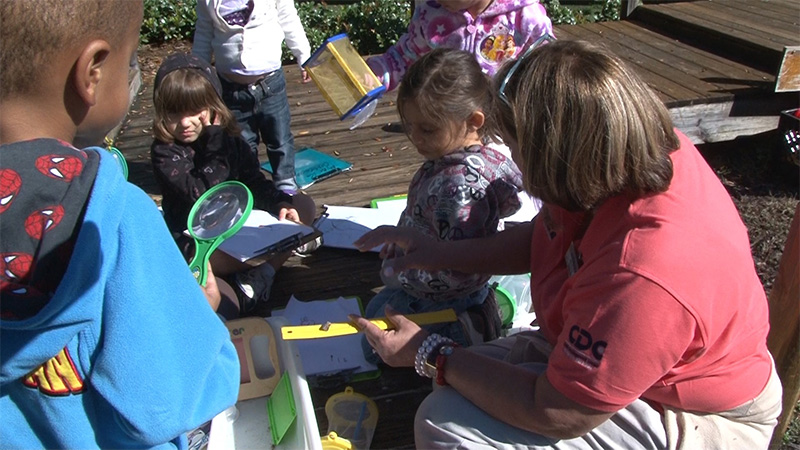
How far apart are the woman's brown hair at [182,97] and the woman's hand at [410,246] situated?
93 centimetres

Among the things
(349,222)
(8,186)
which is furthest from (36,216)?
(349,222)

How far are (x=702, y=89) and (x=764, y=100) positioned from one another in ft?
1.29

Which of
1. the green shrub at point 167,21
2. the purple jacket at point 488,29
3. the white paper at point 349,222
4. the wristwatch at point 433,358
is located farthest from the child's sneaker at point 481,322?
the green shrub at point 167,21

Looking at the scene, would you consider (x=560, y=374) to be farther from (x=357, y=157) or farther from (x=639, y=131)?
(x=357, y=157)

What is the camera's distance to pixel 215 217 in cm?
250

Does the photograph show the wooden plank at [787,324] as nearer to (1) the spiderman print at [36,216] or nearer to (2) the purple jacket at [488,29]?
(2) the purple jacket at [488,29]

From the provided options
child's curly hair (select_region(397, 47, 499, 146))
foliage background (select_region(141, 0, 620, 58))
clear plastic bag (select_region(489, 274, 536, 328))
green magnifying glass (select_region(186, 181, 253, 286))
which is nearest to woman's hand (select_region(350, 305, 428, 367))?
green magnifying glass (select_region(186, 181, 253, 286))

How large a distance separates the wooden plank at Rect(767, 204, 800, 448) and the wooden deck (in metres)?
1.14

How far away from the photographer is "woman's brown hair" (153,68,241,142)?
2.70 m

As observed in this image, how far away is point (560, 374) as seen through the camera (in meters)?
1.53

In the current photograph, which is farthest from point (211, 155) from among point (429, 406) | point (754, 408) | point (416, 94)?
point (754, 408)

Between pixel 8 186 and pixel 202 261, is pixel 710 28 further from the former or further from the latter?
pixel 8 186

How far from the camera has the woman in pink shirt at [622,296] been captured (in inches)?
56.5

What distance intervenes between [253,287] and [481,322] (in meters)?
1.02
